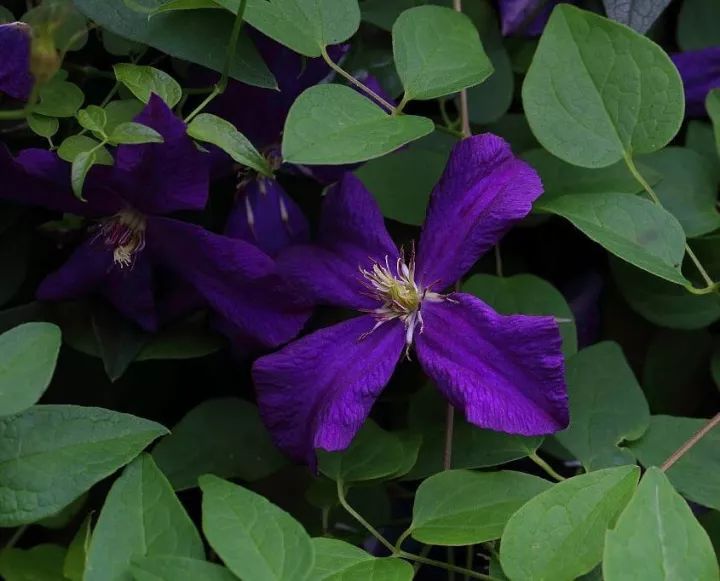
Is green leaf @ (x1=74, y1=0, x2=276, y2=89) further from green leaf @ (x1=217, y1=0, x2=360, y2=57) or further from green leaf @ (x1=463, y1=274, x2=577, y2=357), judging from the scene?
green leaf @ (x1=463, y1=274, x2=577, y2=357)

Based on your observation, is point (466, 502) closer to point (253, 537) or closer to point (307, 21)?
point (253, 537)

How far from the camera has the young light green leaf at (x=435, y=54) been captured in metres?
0.63

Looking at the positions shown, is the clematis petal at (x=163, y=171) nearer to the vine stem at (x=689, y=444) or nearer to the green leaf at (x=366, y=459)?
the green leaf at (x=366, y=459)

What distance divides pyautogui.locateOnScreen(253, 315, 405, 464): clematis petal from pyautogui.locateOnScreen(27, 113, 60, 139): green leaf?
19 centimetres

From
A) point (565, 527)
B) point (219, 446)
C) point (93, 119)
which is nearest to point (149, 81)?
point (93, 119)

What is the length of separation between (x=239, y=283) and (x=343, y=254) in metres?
0.08

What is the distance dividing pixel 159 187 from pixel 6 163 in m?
0.10

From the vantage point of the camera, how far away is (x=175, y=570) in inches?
19.5


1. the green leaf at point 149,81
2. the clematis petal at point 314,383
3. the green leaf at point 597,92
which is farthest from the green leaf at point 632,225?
the green leaf at point 149,81

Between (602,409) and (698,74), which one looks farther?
(698,74)

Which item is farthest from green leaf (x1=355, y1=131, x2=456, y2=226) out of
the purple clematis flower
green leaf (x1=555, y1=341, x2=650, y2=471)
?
green leaf (x1=555, y1=341, x2=650, y2=471)

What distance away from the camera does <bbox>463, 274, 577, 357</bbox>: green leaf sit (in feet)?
2.33

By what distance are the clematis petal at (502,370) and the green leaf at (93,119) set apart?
0.24 meters

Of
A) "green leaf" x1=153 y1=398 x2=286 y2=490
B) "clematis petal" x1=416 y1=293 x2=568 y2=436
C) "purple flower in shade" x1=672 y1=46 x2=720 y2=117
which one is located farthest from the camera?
"purple flower in shade" x1=672 y1=46 x2=720 y2=117
